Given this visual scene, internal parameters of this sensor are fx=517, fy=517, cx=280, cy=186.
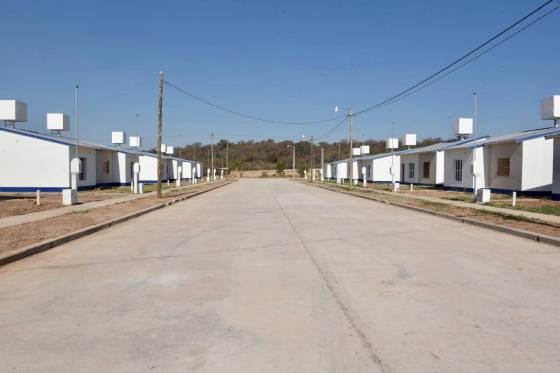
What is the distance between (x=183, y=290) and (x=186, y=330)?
5.99 feet

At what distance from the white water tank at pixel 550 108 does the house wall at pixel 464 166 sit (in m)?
4.21

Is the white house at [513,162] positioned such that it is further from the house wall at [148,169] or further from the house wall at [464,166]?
the house wall at [148,169]

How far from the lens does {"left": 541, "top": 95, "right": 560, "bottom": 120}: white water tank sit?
3064 centimetres

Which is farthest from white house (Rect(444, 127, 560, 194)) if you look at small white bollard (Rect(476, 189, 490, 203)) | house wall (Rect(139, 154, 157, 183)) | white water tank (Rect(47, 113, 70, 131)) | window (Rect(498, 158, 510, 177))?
house wall (Rect(139, 154, 157, 183))

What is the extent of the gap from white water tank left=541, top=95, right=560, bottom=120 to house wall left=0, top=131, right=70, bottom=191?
30334 mm

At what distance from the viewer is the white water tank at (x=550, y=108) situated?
101 ft

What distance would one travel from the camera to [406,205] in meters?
23.5

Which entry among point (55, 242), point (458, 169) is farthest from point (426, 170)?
point (55, 242)

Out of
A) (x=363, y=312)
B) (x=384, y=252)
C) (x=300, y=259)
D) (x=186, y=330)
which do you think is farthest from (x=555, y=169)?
(x=186, y=330)

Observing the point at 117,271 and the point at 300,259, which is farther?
the point at 300,259

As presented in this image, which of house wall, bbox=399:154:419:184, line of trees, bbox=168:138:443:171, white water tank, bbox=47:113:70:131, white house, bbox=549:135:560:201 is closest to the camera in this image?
white house, bbox=549:135:560:201

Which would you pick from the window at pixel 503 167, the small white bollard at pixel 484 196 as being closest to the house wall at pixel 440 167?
the window at pixel 503 167

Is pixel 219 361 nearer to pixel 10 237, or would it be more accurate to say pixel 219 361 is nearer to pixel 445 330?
pixel 445 330

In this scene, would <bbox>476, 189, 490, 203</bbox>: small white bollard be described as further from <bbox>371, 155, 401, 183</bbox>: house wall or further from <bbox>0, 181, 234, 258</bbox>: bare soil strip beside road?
<bbox>371, 155, 401, 183</bbox>: house wall
